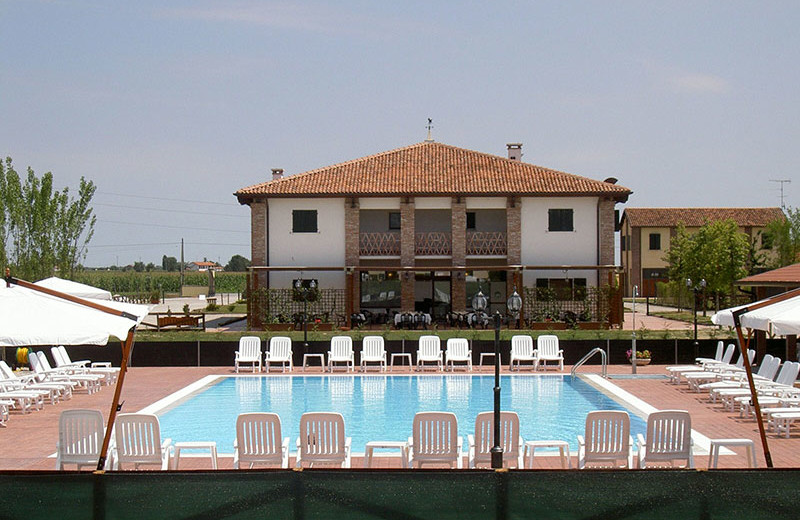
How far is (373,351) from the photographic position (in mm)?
20219

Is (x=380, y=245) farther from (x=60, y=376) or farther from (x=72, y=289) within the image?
(x=60, y=376)

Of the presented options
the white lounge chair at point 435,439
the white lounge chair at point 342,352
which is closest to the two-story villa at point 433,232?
the white lounge chair at point 342,352

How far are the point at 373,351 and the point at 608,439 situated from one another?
37.1 ft

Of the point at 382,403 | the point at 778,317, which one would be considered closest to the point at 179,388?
the point at 382,403

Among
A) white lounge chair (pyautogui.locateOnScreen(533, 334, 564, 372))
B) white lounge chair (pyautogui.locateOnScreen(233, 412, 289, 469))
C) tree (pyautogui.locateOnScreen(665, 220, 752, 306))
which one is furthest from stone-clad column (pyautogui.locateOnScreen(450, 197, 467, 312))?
white lounge chair (pyautogui.locateOnScreen(233, 412, 289, 469))

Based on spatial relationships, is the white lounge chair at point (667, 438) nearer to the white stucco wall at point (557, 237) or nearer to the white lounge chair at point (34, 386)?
the white lounge chair at point (34, 386)

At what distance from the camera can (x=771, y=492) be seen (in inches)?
213

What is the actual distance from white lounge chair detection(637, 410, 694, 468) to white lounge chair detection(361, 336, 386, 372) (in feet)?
36.7

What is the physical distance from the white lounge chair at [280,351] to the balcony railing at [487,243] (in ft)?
46.7

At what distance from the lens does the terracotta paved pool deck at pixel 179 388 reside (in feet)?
34.4

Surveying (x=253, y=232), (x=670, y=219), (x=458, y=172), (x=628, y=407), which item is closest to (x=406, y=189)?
(x=458, y=172)

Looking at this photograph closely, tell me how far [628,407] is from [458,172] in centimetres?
2076

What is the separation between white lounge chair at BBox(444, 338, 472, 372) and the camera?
65.5ft

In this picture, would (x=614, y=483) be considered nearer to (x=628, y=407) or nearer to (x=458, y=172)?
(x=628, y=407)
